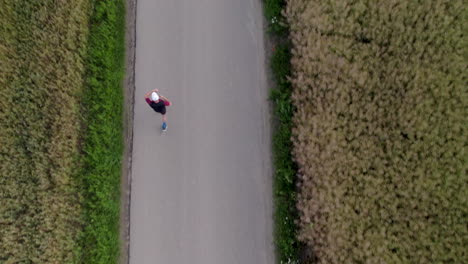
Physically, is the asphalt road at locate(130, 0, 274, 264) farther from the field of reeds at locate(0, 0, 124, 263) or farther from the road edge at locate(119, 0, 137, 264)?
the field of reeds at locate(0, 0, 124, 263)

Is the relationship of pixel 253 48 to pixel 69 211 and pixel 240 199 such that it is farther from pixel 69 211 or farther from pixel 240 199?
pixel 69 211

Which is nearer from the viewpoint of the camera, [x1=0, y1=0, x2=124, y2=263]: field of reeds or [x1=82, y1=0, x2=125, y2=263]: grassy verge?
[x1=0, y1=0, x2=124, y2=263]: field of reeds

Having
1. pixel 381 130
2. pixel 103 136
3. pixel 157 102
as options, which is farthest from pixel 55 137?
pixel 381 130

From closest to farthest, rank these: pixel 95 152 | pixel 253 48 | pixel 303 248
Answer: pixel 303 248 < pixel 95 152 < pixel 253 48

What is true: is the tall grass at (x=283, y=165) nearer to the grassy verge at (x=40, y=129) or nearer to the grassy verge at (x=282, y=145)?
the grassy verge at (x=282, y=145)

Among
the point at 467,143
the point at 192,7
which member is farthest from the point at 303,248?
the point at 192,7

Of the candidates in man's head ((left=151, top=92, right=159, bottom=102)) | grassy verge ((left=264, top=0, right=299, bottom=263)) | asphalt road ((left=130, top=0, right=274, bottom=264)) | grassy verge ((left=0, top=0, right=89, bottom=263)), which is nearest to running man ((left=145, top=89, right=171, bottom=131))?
man's head ((left=151, top=92, right=159, bottom=102))

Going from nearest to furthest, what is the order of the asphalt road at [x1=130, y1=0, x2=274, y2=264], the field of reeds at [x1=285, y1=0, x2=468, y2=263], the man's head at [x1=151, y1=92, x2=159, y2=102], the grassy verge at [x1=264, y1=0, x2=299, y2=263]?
the field of reeds at [x1=285, y1=0, x2=468, y2=263]
the man's head at [x1=151, y1=92, x2=159, y2=102]
the grassy verge at [x1=264, y1=0, x2=299, y2=263]
the asphalt road at [x1=130, y1=0, x2=274, y2=264]

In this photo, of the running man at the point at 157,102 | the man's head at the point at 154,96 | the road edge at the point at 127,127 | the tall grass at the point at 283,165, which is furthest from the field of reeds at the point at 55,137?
the tall grass at the point at 283,165
